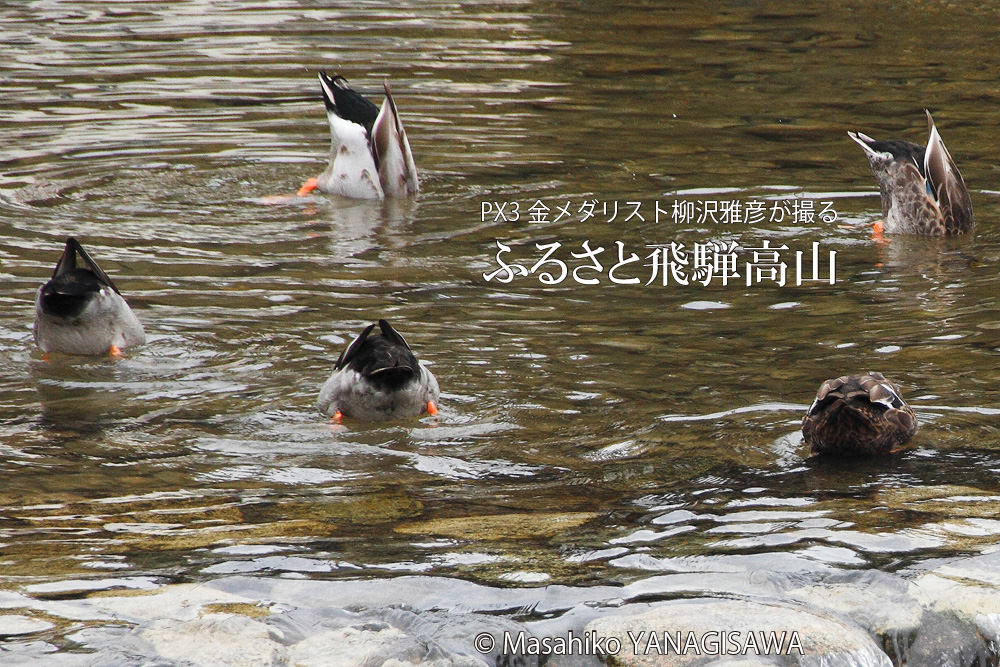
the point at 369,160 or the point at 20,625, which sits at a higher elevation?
the point at 369,160

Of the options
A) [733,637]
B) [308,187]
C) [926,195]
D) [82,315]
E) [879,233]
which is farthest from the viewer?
[308,187]

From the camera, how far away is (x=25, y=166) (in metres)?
12.1

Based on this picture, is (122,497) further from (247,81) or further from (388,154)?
(247,81)

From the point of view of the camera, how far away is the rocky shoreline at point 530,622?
152 inches

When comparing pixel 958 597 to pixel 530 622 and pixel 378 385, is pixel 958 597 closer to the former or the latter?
pixel 530 622

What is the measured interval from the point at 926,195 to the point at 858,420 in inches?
207

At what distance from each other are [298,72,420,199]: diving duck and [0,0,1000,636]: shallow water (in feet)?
1.09

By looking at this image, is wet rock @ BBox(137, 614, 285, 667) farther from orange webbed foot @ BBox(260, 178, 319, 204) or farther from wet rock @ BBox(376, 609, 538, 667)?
orange webbed foot @ BBox(260, 178, 319, 204)

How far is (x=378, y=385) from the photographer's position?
21.6 ft

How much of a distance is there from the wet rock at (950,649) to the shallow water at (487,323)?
13.5 inches

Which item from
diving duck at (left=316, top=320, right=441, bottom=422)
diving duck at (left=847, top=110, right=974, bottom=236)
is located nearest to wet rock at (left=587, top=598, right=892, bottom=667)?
diving duck at (left=316, top=320, right=441, bottom=422)

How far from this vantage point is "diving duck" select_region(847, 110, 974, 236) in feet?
34.2

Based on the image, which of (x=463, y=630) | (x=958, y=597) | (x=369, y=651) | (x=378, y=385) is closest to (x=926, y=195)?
(x=378, y=385)

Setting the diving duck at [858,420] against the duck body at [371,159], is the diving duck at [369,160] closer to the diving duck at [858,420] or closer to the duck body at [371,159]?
the duck body at [371,159]
